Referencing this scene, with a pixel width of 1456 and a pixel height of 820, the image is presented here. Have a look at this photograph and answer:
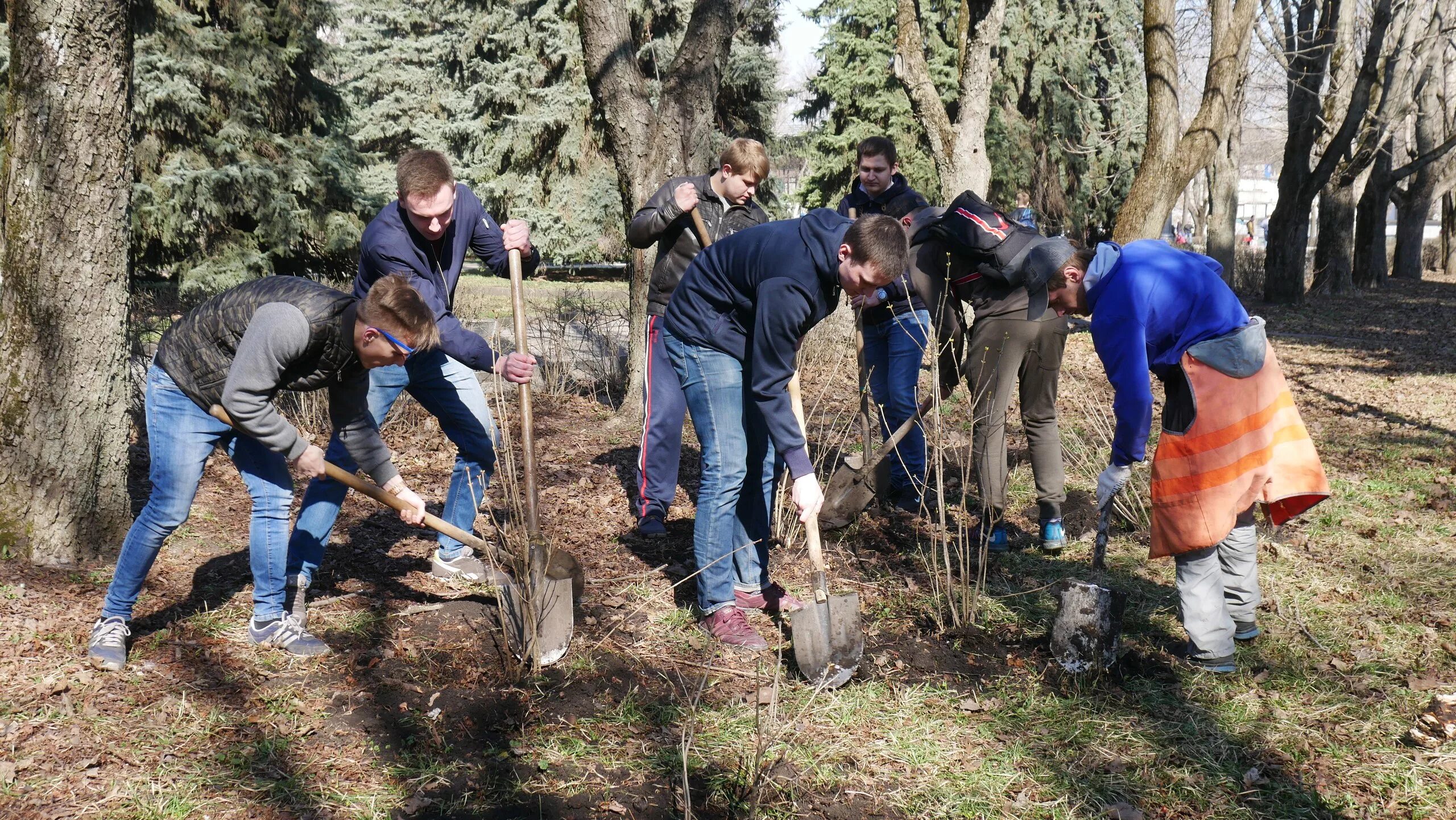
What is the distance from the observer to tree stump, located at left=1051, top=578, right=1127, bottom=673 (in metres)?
3.30

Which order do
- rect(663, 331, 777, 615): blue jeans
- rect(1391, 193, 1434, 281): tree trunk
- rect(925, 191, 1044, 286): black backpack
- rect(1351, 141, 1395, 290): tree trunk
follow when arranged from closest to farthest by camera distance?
rect(663, 331, 777, 615): blue jeans < rect(925, 191, 1044, 286): black backpack < rect(1351, 141, 1395, 290): tree trunk < rect(1391, 193, 1434, 281): tree trunk

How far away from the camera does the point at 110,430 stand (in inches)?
152

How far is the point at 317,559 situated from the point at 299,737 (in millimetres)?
880

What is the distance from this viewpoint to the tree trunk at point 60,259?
3.63 meters

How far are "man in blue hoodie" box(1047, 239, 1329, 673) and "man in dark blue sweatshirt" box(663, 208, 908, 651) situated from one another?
79 cm

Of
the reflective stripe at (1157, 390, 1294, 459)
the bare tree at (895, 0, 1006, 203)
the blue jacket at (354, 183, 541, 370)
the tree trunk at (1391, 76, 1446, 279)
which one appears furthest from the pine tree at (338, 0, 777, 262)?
the reflective stripe at (1157, 390, 1294, 459)

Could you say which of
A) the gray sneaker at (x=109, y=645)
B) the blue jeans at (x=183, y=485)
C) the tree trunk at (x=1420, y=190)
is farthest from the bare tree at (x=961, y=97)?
the tree trunk at (x=1420, y=190)

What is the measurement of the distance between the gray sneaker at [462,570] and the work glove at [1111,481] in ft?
7.91

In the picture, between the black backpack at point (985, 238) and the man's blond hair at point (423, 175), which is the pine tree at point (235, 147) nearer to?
the man's blond hair at point (423, 175)

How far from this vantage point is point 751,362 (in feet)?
10.7

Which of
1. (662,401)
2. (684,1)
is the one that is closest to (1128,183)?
(684,1)

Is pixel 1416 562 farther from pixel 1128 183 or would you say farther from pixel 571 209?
pixel 1128 183

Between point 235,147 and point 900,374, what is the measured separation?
969 centimetres

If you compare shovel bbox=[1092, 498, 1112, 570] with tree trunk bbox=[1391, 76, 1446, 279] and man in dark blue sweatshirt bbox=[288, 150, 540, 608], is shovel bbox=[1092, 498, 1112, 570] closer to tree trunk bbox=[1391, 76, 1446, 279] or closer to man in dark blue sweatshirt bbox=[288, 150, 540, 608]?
man in dark blue sweatshirt bbox=[288, 150, 540, 608]
